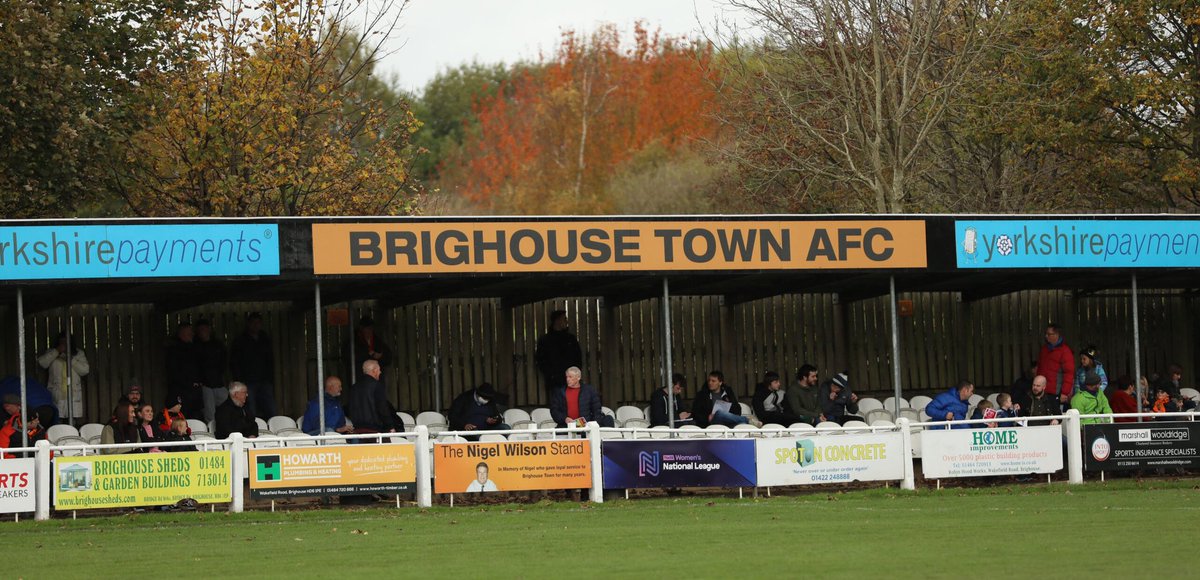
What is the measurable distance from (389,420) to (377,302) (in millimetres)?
3242

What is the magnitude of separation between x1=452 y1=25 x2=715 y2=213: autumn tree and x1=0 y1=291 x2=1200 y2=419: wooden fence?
99.3ft

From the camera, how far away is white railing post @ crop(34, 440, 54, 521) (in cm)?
1570

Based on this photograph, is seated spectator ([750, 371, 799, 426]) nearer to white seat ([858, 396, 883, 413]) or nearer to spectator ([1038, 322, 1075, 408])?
white seat ([858, 396, 883, 413])

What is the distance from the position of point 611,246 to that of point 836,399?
13.2 feet

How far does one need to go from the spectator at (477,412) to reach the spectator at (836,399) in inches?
167

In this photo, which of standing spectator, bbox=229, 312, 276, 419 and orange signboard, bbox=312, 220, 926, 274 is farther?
standing spectator, bbox=229, 312, 276, 419

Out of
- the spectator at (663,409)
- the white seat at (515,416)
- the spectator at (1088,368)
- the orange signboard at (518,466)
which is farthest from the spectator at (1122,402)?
the orange signboard at (518,466)

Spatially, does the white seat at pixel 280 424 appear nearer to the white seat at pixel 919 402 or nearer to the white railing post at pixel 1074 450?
the white seat at pixel 919 402

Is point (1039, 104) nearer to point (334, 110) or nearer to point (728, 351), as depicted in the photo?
point (728, 351)

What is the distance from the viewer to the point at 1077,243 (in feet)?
65.4

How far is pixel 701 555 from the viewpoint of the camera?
12234mm

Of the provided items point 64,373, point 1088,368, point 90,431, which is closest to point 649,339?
point 1088,368

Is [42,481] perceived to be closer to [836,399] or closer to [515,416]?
[515,416]

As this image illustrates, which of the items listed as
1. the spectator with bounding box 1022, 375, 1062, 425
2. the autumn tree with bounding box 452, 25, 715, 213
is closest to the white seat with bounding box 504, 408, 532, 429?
the spectator with bounding box 1022, 375, 1062, 425
